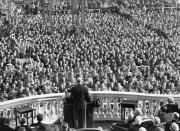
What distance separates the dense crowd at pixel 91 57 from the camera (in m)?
20.1

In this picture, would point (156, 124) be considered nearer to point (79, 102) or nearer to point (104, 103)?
point (79, 102)

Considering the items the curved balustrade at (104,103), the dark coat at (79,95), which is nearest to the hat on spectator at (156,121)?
the dark coat at (79,95)

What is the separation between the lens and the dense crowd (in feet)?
66.0

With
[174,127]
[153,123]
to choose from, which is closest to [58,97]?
[153,123]

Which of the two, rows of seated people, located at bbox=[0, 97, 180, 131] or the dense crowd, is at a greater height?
rows of seated people, located at bbox=[0, 97, 180, 131]

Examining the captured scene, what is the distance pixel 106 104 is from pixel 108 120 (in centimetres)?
55

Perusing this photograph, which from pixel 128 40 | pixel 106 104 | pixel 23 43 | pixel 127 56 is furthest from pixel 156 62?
pixel 106 104

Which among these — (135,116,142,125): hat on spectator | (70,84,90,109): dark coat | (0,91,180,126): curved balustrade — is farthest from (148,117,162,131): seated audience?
(0,91,180,126): curved balustrade

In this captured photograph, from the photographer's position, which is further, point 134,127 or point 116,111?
point 116,111

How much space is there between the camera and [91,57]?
93.6ft

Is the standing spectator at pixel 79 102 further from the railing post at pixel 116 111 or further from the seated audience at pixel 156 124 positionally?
the seated audience at pixel 156 124

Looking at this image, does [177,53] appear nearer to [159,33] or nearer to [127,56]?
[127,56]

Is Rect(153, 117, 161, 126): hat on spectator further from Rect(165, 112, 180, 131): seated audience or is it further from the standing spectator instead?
the standing spectator

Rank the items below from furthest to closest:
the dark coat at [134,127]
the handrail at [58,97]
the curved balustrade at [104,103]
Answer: the curved balustrade at [104,103] < the handrail at [58,97] < the dark coat at [134,127]
